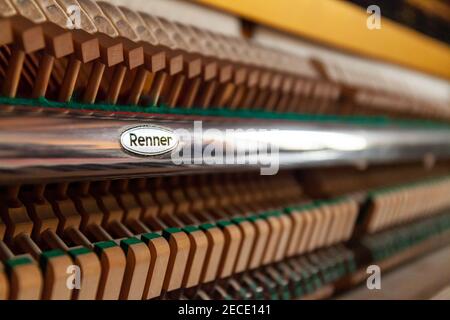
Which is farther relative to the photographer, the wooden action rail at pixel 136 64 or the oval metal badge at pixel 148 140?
the oval metal badge at pixel 148 140

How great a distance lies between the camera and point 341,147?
5.90 ft

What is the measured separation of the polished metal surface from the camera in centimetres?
93

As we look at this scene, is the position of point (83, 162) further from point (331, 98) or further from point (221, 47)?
point (331, 98)

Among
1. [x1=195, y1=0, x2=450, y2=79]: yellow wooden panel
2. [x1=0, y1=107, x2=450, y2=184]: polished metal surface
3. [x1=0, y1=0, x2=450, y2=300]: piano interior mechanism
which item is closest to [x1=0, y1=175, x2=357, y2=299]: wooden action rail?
[x1=0, y1=0, x2=450, y2=300]: piano interior mechanism

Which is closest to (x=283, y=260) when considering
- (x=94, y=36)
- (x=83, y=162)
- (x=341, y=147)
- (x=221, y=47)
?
(x=341, y=147)

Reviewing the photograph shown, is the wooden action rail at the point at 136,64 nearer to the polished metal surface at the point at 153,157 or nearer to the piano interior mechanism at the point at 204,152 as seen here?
the piano interior mechanism at the point at 204,152

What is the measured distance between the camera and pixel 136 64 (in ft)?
3.83

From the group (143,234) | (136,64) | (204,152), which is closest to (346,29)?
(204,152)

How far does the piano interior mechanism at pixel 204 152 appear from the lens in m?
1.01

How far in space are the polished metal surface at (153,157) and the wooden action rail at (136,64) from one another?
0.41 ft

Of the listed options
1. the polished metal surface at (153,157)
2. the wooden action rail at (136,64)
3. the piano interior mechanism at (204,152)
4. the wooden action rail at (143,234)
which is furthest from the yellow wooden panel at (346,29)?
the wooden action rail at (143,234)

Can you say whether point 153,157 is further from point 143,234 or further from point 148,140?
point 143,234

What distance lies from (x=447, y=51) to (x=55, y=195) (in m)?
2.68

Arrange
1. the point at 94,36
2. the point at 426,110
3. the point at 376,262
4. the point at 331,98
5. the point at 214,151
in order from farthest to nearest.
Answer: the point at 426,110 → the point at 376,262 → the point at 331,98 → the point at 214,151 → the point at 94,36
